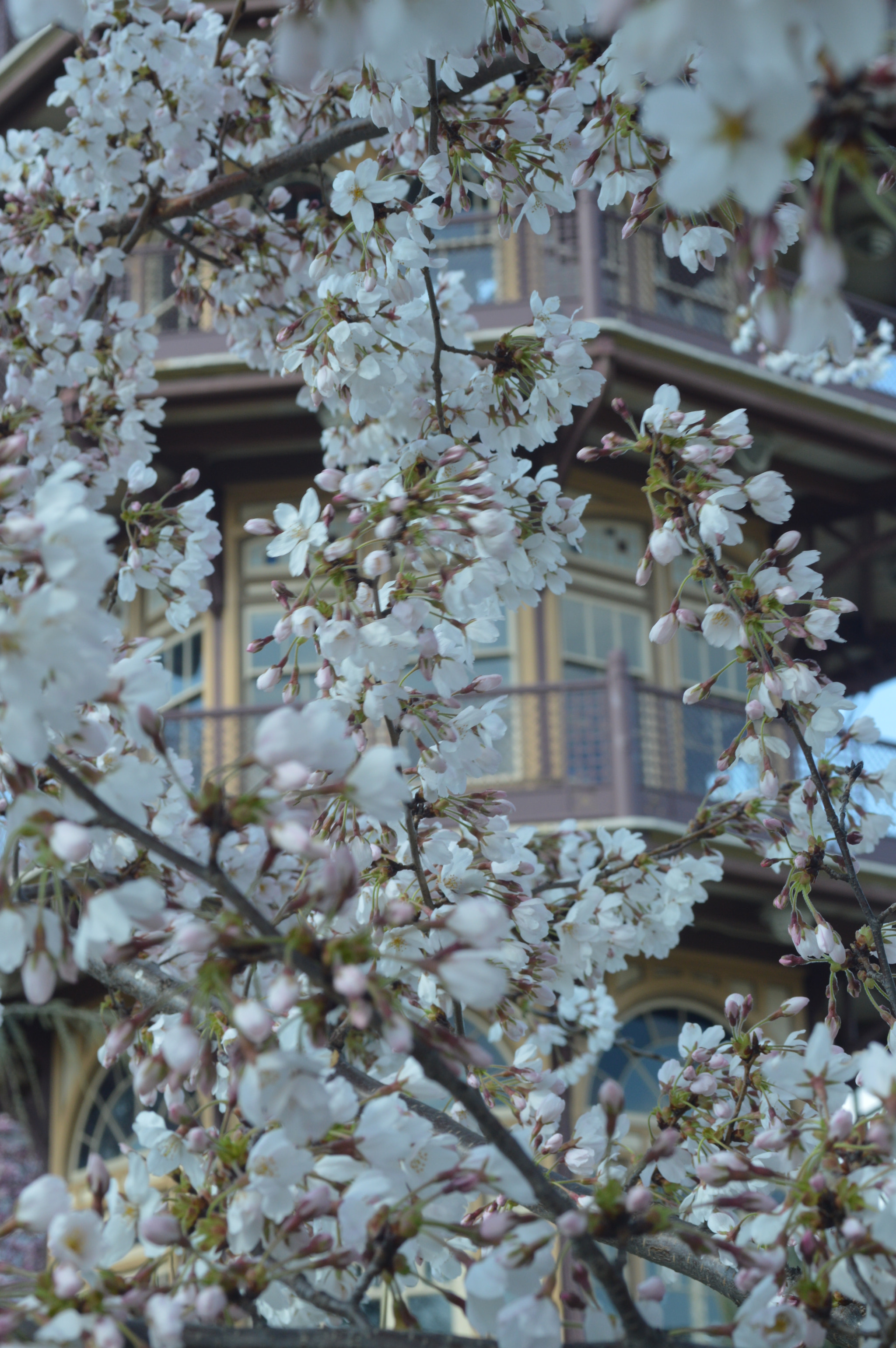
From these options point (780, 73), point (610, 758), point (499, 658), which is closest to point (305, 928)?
point (780, 73)

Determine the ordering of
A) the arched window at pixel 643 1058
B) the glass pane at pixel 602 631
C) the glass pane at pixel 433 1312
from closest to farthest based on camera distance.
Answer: the glass pane at pixel 433 1312
the arched window at pixel 643 1058
the glass pane at pixel 602 631

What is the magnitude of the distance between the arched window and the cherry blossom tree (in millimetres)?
3649

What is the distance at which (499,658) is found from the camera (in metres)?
9.27

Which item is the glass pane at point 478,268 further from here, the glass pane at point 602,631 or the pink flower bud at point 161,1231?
the pink flower bud at point 161,1231

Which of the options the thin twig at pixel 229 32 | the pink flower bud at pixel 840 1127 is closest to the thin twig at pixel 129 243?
the thin twig at pixel 229 32

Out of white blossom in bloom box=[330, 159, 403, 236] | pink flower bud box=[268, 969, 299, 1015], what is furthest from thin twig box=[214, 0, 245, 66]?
pink flower bud box=[268, 969, 299, 1015]

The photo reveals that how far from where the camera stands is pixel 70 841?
1.31 m

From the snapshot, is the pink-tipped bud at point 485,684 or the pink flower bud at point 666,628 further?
the pink-tipped bud at point 485,684

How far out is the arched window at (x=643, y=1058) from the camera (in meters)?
8.17

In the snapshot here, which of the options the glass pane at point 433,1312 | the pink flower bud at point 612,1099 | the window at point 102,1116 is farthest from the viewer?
the window at point 102,1116

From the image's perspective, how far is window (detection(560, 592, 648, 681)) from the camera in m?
9.33

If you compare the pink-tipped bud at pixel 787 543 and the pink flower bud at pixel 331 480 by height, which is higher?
the pink flower bud at pixel 331 480

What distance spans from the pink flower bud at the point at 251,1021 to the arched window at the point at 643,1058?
22.4ft

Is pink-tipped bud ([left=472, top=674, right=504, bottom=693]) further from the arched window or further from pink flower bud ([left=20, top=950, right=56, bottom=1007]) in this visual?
the arched window
